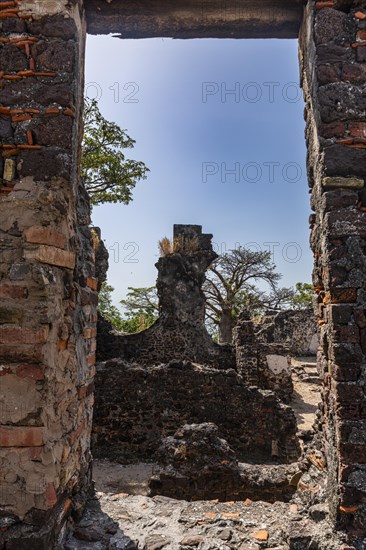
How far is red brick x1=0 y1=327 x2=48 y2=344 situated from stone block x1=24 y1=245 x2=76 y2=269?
384 millimetres

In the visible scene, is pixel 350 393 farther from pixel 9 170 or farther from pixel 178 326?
pixel 178 326

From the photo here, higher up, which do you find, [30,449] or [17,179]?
[17,179]

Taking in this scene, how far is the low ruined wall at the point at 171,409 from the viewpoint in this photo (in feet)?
23.8

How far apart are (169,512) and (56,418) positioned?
1331 millimetres

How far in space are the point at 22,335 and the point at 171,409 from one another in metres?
5.75

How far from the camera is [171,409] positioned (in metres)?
7.44

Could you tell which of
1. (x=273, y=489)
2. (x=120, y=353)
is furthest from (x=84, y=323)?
(x=120, y=353)

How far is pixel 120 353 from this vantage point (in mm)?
12383

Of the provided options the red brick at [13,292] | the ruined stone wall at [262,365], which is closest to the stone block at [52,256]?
the red brick at [13,292]

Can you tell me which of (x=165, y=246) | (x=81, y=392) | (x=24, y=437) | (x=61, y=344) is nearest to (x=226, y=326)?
(x=165, y=246)

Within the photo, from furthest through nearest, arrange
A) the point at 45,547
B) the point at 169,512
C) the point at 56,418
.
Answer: the point at 169,512 → the point at 56,418 → the point at 45,547

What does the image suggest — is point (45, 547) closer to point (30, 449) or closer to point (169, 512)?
point (30, 449)

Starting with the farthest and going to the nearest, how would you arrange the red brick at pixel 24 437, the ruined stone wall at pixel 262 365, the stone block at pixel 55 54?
the ruined stone wall at pixel 262 365
the stone block at pixel 55 54
the red brick at pixel 24 437

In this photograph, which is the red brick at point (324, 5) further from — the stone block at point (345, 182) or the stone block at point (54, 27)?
the stone block at point (54, 27)
